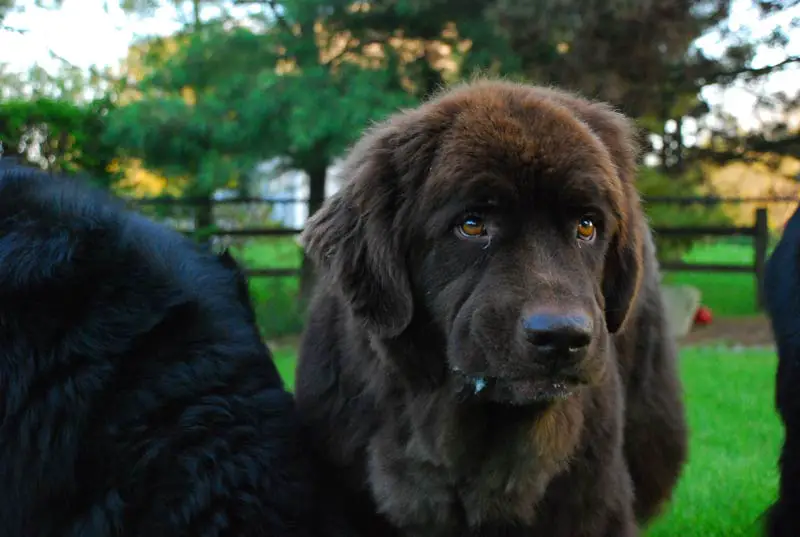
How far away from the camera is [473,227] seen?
2.42m

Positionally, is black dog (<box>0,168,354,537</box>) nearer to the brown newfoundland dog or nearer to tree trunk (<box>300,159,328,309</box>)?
the brown newfoundland dog

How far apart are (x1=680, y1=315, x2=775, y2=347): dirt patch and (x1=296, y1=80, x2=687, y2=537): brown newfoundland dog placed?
1162cm

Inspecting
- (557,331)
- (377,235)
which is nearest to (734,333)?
(377,235)

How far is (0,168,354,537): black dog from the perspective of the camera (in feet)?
7.80

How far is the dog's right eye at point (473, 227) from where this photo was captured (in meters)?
2.42

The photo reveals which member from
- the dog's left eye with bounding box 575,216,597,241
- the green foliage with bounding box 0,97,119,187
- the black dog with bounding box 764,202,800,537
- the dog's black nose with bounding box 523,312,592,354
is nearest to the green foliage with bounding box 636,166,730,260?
the green foliage with bounding box 0,97,119,187

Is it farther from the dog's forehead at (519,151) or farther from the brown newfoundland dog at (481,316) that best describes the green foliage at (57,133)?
the dog's forehead at (519,151)

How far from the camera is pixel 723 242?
64.1ft

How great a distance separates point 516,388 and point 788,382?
3.92 feet

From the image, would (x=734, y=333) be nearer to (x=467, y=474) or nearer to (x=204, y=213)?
(x=204, y=213)

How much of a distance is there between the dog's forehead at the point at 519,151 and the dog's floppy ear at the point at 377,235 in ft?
0.41

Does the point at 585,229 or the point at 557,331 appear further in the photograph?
the point at 585,229

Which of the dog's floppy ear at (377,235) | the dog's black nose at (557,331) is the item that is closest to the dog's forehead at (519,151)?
the dog's floppy ear at (377,235)

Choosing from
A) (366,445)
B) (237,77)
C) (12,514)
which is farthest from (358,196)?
(237,77)
